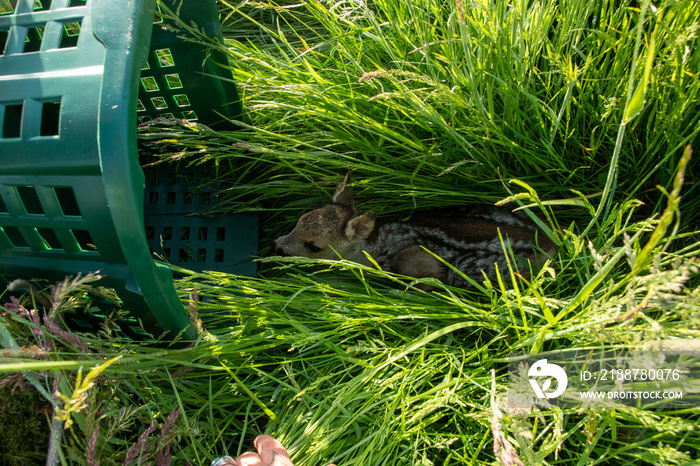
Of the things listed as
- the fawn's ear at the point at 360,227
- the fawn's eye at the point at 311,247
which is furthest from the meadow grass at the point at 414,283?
the fawn's ear at the point at 360,227

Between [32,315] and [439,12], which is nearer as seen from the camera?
[32,315]

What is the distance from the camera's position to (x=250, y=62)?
3.08 meters

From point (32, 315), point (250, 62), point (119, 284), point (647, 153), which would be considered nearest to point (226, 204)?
point (250, 62)

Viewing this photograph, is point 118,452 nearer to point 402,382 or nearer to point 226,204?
point 402,382

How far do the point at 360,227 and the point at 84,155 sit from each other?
1.65 m

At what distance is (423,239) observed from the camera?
3.00 m

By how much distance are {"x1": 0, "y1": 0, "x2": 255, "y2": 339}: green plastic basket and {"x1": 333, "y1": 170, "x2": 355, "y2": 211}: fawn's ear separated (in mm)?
1278

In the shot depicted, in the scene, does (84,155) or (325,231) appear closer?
(84,155)

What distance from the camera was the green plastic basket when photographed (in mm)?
1737

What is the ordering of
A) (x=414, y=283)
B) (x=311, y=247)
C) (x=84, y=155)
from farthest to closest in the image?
(x=311, y=247)
(x=414, y=283)
(x=84, y=155)

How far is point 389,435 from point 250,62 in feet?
8.10

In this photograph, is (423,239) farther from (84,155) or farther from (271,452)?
(84,155)

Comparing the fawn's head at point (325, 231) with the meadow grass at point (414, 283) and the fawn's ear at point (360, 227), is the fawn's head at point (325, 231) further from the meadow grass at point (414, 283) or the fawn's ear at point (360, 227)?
the meadow grass at point (414, 283)

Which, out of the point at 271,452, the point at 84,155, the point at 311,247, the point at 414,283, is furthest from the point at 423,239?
the point at 84,155
